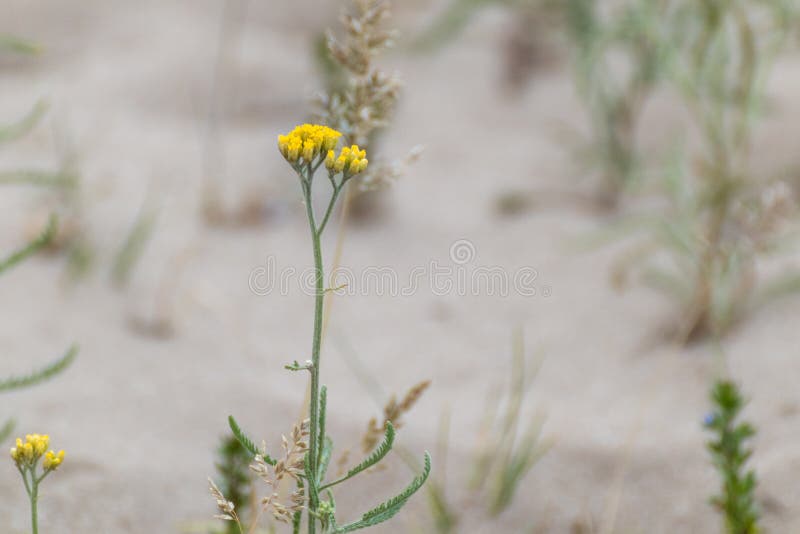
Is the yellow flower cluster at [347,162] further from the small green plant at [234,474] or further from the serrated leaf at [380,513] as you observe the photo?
the small green plant at [234,474]

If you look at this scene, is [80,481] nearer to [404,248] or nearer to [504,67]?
[404,248]

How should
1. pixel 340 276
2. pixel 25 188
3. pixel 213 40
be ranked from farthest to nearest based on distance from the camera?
1. pixel 213 40
2. pixel 25 188
3. pixel 340 276

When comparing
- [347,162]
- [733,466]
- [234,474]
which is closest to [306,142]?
[347,162]

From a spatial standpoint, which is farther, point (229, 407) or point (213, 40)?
point (213, 40)

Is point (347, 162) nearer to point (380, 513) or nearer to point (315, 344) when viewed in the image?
point (315, 344)

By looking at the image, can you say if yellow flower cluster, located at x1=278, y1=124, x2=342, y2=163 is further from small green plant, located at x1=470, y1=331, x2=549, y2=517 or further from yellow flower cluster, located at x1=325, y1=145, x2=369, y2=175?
small green plant, located at x1=470, y1=331, x2=549, y2=517

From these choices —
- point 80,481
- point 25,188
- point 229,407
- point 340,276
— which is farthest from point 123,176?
point 80,481
